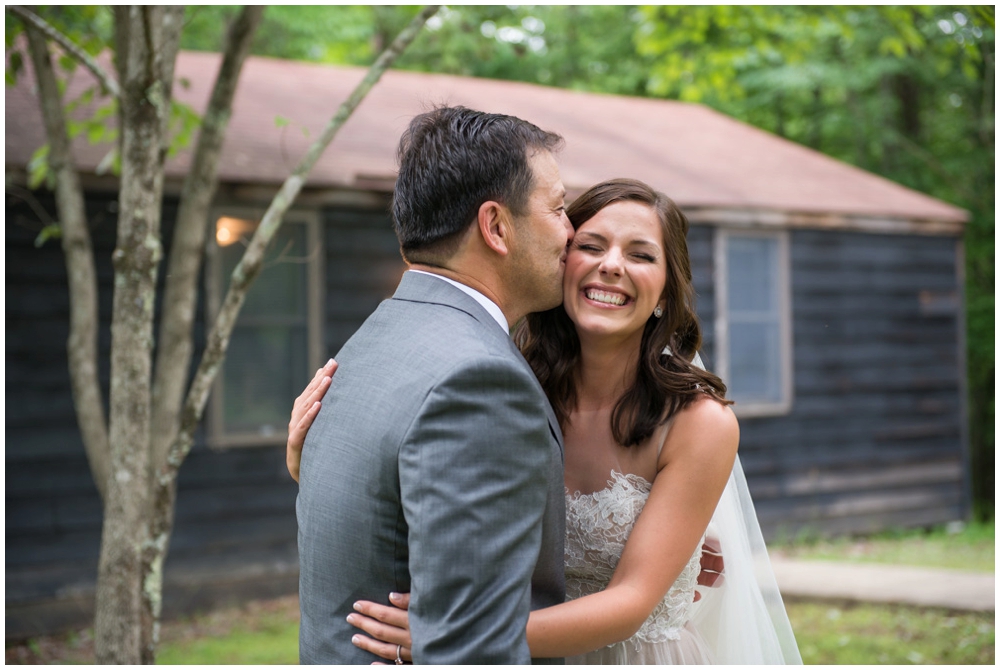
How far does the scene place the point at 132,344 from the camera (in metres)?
3.92

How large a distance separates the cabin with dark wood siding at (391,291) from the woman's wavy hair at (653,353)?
10.3 ft

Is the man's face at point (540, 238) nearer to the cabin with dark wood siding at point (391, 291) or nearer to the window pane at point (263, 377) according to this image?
the cabin with dark wood siding at point (391, 291)

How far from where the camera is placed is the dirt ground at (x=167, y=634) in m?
6.25

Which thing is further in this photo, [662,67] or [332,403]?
[662,67]

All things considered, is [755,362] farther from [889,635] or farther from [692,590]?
[692,590]

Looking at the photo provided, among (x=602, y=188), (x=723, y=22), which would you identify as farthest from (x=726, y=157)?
(x=602, y=188)

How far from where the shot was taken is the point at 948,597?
23.8 ft

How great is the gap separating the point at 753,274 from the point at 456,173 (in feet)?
28.8

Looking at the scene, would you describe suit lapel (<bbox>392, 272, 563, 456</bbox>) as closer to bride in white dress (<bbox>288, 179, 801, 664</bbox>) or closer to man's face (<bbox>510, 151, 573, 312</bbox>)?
man's face (<bbox>510, 151, 573, 312</bbox>)

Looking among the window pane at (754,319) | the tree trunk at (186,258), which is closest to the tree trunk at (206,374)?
the tree trunk at (186,258)

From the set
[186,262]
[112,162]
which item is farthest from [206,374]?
[112,162]

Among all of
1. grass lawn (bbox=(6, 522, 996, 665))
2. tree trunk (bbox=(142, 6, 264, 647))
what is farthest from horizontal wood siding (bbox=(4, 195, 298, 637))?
tree trunk (bbox=(142, 6, 264, 647))

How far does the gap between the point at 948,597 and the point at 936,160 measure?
33.3 feet

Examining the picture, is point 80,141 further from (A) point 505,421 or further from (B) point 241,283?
(A) point 505,421
